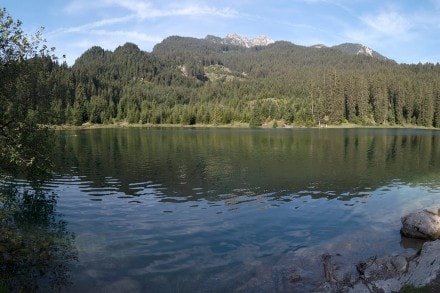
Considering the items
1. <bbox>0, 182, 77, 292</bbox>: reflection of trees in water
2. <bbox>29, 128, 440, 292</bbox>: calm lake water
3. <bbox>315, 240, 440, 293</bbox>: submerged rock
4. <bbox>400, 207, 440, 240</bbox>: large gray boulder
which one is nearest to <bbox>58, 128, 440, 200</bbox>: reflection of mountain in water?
<bbox>29, 128, 440, 292</bbox>: calm lake water

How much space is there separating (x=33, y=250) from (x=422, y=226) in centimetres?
2958

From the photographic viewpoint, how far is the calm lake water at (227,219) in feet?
76.1

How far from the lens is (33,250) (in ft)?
84.2

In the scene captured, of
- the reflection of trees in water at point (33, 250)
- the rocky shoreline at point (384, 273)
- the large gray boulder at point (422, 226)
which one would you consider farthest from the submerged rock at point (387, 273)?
the reflection of trees in water at point (33, 250)

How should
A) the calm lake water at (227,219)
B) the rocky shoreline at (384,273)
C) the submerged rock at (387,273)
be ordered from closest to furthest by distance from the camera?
the rocky shoreline at (384,273)
the submerged rock at (387,273)
the calm lake water at (227,219)

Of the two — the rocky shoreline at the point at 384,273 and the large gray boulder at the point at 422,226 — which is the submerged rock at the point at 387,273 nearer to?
the rocky shoreline at the point at 384,273

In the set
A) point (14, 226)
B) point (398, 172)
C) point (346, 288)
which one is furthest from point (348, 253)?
point (398, 172)

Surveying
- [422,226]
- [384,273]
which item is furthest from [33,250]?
[422,226]

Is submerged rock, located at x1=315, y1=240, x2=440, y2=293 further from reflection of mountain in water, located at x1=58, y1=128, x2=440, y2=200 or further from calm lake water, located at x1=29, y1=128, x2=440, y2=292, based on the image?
reflection of mountain in water, located at x1=58, y1=128, x2=440, y2=200

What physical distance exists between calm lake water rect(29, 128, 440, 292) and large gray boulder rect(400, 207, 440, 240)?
109 cm

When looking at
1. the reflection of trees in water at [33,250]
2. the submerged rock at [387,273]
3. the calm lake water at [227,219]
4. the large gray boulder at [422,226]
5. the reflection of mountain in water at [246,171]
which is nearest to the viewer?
the submerged rock at [387,273]

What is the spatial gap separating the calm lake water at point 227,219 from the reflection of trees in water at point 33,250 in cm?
94

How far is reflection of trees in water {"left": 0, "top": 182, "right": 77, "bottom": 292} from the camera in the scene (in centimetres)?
2138

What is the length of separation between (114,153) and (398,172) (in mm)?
61866
